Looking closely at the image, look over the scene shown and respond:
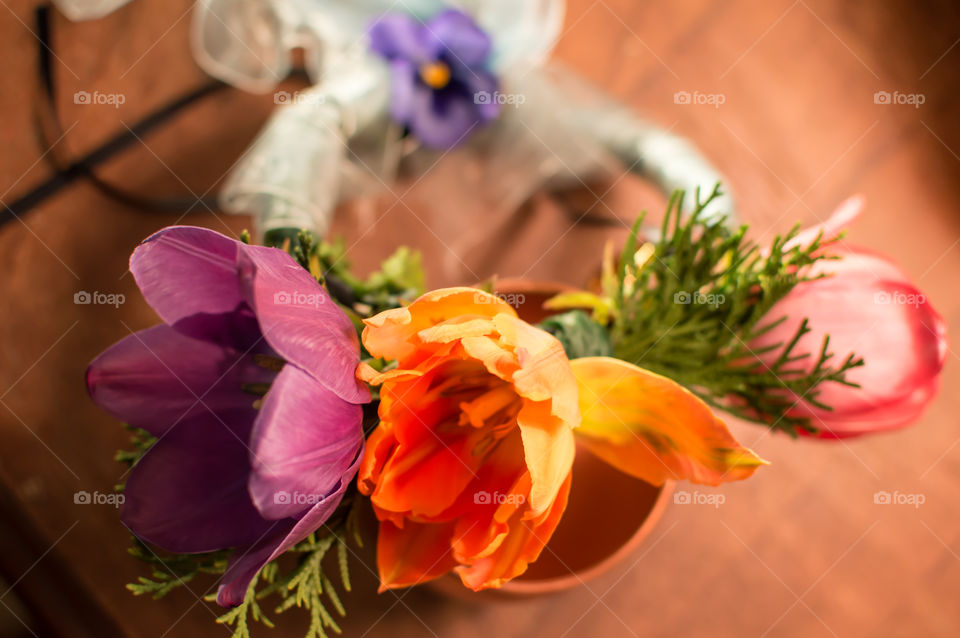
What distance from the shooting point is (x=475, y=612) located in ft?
1.30

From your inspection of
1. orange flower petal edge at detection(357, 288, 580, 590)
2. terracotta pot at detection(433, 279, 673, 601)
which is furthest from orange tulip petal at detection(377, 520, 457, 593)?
terracotta pot at detection(433, 279, 673, 601)

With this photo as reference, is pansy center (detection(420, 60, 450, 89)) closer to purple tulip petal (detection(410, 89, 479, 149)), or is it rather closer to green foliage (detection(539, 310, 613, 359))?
purple tulip petal (detection(410, 89, 479, 149))

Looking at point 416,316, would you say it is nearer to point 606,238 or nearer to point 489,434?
point 489,434

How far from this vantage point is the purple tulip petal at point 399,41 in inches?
17.7

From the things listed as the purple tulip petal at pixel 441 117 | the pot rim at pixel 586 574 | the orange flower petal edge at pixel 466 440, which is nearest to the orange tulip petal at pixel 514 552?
the orange flower petal edge at pixel 466 440

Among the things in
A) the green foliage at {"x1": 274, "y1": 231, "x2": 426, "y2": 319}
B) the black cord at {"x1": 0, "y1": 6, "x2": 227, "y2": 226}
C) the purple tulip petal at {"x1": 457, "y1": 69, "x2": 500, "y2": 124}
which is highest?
the purple tulip petal at {"x1": 457, "y1": 69, "x2": 500, "y2": 124}

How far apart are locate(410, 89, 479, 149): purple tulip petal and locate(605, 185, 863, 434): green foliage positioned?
0.21 m

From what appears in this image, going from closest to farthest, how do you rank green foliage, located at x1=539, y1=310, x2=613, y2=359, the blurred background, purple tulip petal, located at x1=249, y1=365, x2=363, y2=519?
purple tulip petal, located at x1=249, y1=365, x2=363, y2=519, green foliage, located at x1=539, y1=310, x2=613, y2=359, the blurred background

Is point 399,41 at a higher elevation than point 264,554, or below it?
higher

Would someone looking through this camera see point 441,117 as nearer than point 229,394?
No

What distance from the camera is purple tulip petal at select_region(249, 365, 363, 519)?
17cm

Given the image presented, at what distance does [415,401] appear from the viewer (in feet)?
0.69

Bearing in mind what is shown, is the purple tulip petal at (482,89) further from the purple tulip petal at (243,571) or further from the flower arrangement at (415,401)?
the purple tulip petal at (243,571)

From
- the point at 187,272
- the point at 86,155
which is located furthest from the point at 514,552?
the point at 86,155
